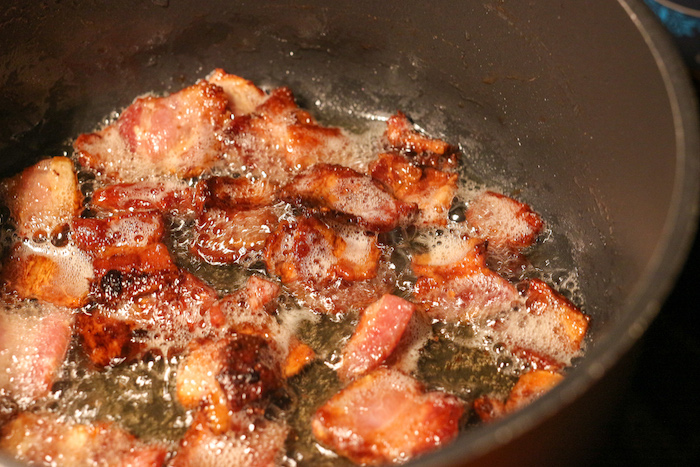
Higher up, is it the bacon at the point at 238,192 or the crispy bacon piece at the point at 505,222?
the crispy bacon piece at the point at 505,222

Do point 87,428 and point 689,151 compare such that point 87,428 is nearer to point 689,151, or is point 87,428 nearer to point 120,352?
point 120,352

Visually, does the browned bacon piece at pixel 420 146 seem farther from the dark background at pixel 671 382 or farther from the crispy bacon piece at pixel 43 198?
the crispy bacon piece at pixel 43 198

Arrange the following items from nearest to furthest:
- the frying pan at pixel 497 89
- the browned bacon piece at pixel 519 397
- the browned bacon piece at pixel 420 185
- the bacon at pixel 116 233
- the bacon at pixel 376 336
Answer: the frying pan at pixel 497 89, the browned bacon piece at pixel 519 397, the bacon at pixel 376 336, the bacon at pixel 116 233, the browned bacon piece at pixel 420 185

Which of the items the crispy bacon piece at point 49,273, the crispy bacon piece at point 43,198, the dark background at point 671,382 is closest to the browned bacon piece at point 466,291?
the dark background at point 671,382

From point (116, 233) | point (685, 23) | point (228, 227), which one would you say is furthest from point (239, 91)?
point (685, 23)

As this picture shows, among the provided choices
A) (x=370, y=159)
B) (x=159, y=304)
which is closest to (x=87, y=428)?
(x=159, y=304)

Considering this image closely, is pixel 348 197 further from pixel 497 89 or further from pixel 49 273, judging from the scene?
pixel 49 273

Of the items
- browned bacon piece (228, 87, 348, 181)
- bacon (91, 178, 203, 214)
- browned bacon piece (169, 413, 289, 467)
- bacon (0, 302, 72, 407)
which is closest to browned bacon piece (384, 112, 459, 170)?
browned bacon piece (228, 87, 348, 181)
